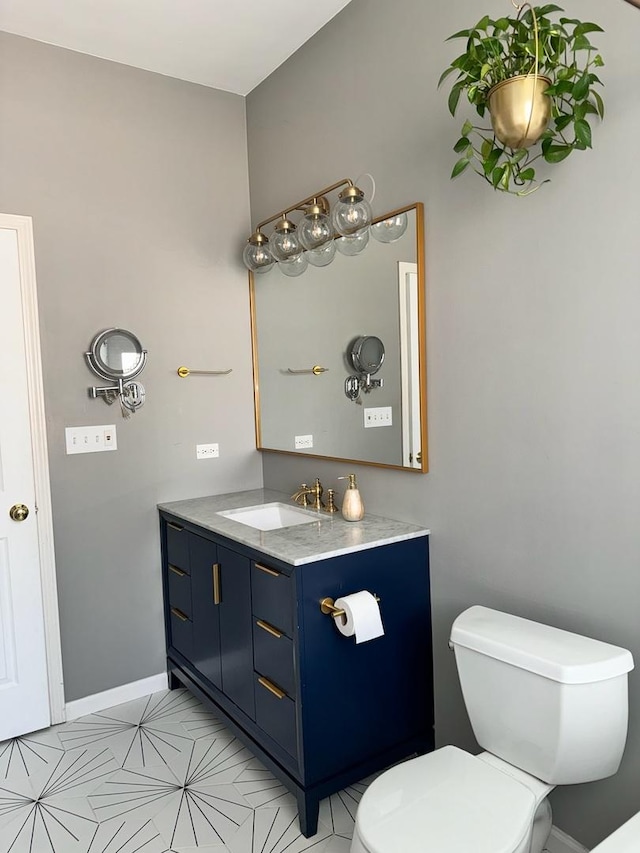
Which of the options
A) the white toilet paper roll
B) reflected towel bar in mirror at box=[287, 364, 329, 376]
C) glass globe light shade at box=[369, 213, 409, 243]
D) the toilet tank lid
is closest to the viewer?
the toilet tank lid

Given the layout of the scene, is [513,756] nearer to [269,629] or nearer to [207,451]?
[269,629]

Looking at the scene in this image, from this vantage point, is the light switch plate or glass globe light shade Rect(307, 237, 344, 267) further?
the light switch plate

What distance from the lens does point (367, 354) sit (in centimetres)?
241

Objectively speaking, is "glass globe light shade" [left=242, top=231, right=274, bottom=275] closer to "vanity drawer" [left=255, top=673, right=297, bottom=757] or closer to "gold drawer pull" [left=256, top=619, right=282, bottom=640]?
"gold drawer pull" [left=256, top=619, right=282, bottom=640]

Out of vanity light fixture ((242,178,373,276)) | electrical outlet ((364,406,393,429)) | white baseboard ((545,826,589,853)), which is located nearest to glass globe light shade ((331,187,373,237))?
vanity light fixture ((242,178,373,276))

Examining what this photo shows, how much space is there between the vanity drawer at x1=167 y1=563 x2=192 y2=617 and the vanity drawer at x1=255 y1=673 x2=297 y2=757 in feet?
2.10

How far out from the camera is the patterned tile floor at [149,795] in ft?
6.28

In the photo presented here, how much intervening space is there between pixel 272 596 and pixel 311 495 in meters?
0.77

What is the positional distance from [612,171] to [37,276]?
219 centimetres

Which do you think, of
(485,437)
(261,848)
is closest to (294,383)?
(485,437)

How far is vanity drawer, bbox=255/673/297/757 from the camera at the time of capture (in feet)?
6.46

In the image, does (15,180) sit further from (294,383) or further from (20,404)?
(294,383)

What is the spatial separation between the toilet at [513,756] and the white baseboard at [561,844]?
26cm

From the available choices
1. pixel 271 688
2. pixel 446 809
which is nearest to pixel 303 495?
pixel 271 688
